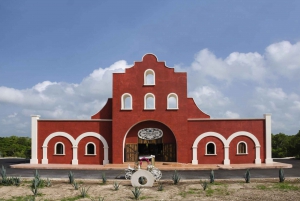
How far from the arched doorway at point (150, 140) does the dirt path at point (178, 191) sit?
9427 mm

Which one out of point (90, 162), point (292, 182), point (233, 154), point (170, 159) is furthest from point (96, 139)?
point (292, 182)

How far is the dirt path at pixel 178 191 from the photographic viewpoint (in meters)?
12.5

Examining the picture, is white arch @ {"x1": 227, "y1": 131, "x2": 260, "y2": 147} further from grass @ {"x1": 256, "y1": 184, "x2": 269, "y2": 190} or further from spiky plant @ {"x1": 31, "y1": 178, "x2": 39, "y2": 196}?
spiky plant @ {"x1": 31, "y1": 178, "x2": 39, "y2": 196}

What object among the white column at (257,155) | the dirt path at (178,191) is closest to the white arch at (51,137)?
the dirt path at (178,191)

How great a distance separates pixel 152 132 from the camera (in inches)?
1009

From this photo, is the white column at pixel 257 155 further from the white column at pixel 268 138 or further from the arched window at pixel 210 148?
the arched window at pixel 210 148

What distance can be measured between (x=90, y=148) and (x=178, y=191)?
13.7 metres

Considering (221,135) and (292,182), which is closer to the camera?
(292,182)

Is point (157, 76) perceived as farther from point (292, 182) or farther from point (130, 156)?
point (292, 182)

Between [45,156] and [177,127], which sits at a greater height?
[177,127]

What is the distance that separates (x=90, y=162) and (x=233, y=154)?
466 inches

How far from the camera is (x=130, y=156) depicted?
25375 millimetres

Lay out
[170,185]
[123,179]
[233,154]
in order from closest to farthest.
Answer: [170,185] < [123,179] < [233,154]

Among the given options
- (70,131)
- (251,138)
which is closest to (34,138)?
(70,131)
